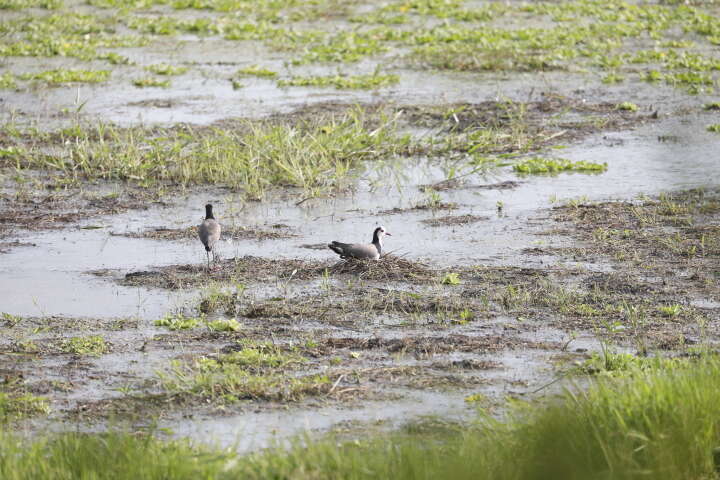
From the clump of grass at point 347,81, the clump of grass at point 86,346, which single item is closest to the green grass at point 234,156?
the clump of grass at point 347,81

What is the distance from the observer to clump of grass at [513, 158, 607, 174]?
13.7 m

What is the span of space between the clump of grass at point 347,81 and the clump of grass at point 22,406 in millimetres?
11592

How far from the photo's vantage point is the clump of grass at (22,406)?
6.90m

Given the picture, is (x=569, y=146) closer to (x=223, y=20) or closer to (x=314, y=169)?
(x=314, y=169)

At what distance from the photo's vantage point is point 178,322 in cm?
866

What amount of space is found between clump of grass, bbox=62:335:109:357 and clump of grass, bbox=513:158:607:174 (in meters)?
6.76

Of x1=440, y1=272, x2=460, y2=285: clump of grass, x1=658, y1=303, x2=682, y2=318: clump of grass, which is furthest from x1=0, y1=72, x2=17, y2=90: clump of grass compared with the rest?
x1=658, y1=303, x2=682, y2=318: clump of grass

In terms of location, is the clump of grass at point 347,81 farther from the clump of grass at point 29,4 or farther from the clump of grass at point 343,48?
the clump of grass at point 29,4

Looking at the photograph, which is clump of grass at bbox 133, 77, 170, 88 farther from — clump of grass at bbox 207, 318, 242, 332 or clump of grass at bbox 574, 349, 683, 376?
clump of grass at bbox 574, 349, 683, 376

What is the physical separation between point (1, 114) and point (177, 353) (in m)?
9.37

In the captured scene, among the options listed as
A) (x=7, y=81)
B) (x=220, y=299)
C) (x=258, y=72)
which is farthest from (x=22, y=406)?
(x=258, y=72)

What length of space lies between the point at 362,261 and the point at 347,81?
28.8 feet

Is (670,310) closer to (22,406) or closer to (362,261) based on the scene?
(362,261)

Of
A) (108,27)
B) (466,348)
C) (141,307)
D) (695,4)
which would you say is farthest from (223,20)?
(466,348)
